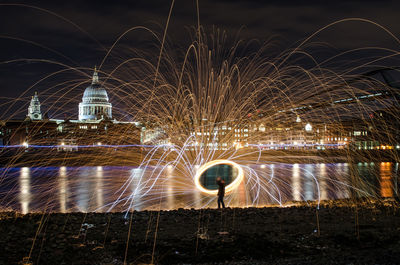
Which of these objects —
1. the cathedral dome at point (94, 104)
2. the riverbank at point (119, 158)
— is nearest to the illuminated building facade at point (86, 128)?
the cathedral dome at point (94, 104)

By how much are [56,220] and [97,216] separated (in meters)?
1.09

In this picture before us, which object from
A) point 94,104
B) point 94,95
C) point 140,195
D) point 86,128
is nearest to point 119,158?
point 140,195

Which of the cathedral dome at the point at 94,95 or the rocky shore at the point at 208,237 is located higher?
the cathedral dome at the point at 94,95

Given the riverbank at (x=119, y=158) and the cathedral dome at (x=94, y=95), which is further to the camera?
the cathedral dome at (x=94, y=95)

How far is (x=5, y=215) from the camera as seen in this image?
11.5m

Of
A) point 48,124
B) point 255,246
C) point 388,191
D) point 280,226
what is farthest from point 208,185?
point 48,124

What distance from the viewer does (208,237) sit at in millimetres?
9047

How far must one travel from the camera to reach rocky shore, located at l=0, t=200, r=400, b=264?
7.61 m

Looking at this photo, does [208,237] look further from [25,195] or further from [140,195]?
[25,195]

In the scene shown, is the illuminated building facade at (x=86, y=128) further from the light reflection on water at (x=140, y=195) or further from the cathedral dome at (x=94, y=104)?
the light reflection on water at (x=140, y=195)

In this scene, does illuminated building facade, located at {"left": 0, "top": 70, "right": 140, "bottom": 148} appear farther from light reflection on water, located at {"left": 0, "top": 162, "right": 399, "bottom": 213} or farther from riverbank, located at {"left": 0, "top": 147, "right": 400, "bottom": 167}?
light reflection on water, located at {"left": 0, "top": 162, "right": 399, "bottom": 213}

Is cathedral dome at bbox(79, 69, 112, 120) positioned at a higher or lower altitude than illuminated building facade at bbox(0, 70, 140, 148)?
higher

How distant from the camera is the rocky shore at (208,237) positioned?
25.0ft

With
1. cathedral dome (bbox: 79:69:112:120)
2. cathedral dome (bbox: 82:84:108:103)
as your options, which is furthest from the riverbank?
cathedral dome (bbox: 82:84:108:103)
